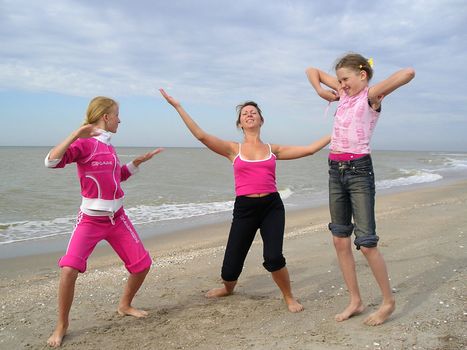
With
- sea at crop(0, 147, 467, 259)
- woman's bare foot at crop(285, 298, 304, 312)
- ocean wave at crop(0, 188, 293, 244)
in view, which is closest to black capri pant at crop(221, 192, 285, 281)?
woman's bare foot at crop(285, 298, 304, 312)

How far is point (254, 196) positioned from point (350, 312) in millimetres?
1339

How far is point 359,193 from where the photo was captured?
3783mm

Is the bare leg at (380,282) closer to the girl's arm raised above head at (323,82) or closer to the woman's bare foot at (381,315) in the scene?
the woman's bare foot at (381,315)

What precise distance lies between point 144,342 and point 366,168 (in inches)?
91.6

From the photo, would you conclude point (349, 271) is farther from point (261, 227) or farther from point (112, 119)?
point (112, 119)

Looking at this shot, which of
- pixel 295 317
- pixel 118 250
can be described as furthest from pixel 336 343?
pixel 118 250

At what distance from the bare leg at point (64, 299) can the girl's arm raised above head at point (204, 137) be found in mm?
1651

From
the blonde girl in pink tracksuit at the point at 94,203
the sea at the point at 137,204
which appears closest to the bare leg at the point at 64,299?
the blonde girl in pink tracksuit at the point at 94,203

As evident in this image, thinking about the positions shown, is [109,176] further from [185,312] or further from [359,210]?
[359,210]

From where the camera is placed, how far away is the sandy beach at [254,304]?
3.59 meters

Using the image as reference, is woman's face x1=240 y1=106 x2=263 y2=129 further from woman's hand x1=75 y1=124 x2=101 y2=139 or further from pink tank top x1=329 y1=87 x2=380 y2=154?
woman's hand x1=75 y1=124 x2=101 y2=139

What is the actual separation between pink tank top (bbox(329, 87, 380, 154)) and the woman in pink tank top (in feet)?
1.49

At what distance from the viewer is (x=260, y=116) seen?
4.64m

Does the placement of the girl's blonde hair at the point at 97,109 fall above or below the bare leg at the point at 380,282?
above
